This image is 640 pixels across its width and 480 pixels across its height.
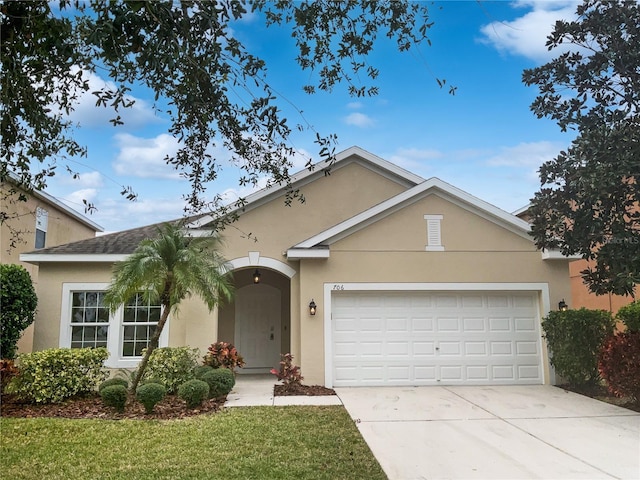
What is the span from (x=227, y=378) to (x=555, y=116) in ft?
27.8

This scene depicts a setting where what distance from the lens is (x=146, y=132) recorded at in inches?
262

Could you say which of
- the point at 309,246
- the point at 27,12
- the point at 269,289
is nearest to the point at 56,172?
the point at 27,12

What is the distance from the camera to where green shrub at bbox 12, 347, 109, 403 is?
32.2ft

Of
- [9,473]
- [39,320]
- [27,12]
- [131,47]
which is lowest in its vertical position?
[9,473]

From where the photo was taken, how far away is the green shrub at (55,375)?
32.2 feet

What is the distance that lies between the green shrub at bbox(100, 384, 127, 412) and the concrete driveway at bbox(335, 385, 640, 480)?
169 inches

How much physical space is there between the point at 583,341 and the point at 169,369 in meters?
9.36

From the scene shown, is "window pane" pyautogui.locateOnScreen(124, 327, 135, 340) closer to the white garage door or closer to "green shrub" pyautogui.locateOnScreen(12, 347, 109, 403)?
"green shrub" pyautogui.locateOnScreen(12, 347, 109, 403)

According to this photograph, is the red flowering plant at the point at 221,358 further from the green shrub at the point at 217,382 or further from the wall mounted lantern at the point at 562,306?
the wall mounted lantern at the point at 562,306

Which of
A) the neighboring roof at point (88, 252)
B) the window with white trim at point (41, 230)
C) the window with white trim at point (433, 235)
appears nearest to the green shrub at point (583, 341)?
the window with white trim at point (433, 235)

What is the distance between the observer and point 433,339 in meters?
12.0

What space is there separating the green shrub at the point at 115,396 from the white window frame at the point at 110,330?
11.9ft

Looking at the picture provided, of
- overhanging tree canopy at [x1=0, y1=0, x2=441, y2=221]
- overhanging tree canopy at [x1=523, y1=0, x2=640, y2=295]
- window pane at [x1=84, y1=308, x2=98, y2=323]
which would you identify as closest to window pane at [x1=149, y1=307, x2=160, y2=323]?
window pane at [x1=84, y1=308, x2=98, y2=323]

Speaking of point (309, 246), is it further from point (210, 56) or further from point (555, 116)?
point (210, 56)
